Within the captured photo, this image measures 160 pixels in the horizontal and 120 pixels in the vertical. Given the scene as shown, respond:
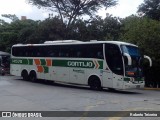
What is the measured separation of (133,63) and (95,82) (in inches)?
115

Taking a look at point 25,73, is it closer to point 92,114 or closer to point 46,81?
point 46,81

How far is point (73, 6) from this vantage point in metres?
44.8

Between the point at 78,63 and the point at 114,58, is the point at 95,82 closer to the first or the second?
the point at 78,63

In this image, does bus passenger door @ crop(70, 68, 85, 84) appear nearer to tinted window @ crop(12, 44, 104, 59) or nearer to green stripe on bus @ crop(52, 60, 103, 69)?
green stripe on bus @ crop(52, 60, 103, 69)

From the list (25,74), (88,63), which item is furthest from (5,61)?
(88,63)

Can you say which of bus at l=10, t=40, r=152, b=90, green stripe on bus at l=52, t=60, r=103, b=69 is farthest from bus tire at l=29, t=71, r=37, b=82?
green stripe on bus at l=52, t=60, r=103, b=69

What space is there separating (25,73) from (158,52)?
11125mm

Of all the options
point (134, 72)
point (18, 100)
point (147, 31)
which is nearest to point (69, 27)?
point (147, 31)

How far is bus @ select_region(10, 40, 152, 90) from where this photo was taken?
21656mm

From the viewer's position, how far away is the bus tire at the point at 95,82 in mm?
22983

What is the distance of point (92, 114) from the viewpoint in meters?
12.4

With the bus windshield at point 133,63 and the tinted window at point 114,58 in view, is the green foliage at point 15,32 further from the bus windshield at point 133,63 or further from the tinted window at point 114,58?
the bus windshield at point 133,63

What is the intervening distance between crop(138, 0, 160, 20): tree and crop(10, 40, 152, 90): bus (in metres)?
19.3

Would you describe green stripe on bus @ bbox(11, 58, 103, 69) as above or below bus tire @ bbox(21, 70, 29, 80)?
above
